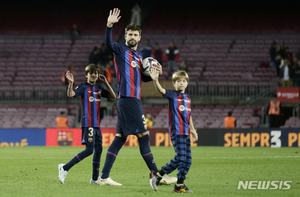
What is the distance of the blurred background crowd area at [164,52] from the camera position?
21109 millimetres

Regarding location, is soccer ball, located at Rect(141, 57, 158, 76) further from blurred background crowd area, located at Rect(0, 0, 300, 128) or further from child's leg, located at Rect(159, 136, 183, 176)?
blurred background crowd area, located at Rect(0, 0, 300, 128)

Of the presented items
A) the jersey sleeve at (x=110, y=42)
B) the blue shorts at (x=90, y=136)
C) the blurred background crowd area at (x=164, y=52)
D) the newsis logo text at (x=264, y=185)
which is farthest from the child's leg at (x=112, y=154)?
the blurred background crowd area at (x=164, y=52)

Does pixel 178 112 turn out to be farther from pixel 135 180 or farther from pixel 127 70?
pixel 135 180

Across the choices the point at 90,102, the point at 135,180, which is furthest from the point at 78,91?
the point at 135,180

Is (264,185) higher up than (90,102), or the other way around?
(90,102)

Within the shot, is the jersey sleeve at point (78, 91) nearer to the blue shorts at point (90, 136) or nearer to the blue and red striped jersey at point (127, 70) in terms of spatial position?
the blue shorts at point (90, 136)

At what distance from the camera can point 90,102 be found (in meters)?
7.05

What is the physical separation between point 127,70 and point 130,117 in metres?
0.62

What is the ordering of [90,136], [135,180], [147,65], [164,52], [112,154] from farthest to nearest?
[164,52]
[135,180]
[90,136]
[112,154]
[147,65]

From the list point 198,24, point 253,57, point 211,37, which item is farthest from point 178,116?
point 198,24

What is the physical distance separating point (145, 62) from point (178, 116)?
827 mm

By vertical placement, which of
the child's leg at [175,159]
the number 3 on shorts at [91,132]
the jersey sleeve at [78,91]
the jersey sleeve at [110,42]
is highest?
the jersey sleeve at [110,42]

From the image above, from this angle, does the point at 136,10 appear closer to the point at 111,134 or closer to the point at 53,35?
the point at 53,35

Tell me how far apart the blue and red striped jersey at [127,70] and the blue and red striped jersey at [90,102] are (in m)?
0.79
